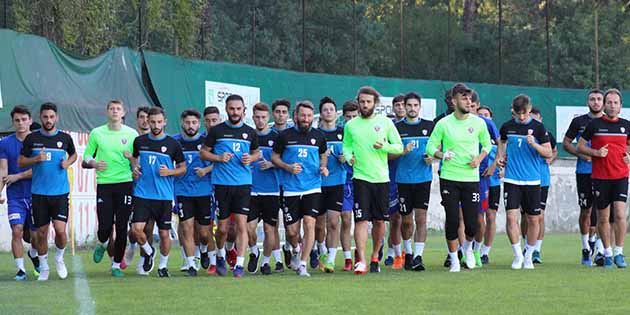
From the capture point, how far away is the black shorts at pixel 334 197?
16.7 meters

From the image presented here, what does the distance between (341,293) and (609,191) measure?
508 cm

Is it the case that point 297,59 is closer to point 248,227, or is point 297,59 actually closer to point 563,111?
point 563,111

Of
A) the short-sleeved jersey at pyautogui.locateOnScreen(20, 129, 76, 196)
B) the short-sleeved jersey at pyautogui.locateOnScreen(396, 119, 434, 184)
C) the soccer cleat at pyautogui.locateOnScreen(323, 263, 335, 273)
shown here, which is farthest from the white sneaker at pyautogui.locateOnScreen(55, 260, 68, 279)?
the short-sleeved jersey at pyautogui.locateOnScreen(396, 119, 434, 184)

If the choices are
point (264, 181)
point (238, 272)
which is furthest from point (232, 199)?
point (264, 181)

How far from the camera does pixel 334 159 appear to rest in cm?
1691

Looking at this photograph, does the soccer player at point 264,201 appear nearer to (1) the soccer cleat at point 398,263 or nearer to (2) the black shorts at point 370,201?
(2) the black shorts at point 370,201

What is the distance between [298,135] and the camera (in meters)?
16.1

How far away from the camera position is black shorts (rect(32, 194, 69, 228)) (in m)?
15.3

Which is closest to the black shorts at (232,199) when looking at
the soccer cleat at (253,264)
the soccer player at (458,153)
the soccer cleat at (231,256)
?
the soccer cleat at (253,264)

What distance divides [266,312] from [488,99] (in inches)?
821

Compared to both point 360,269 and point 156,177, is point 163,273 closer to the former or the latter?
point 156,177

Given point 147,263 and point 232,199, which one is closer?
point 232,199

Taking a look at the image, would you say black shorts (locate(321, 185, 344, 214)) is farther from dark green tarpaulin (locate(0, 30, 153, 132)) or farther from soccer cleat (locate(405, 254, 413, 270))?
dark green tarpaulin (locate(0, 30, 153, 132))

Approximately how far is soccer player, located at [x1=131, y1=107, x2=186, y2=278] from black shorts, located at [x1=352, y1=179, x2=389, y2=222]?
2073 millimetres
